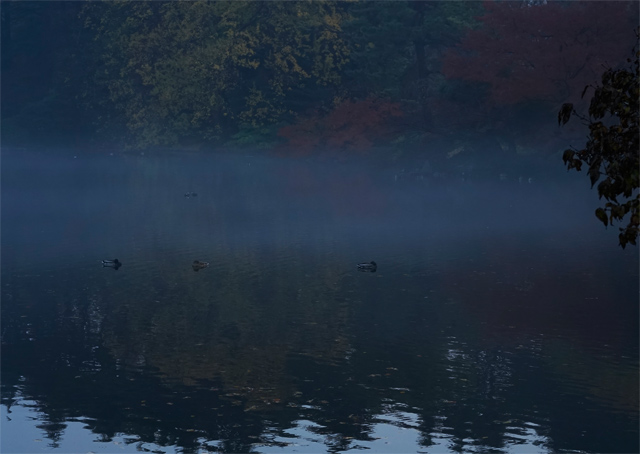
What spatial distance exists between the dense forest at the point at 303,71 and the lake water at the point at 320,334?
12.2 metres

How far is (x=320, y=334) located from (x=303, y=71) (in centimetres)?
4870

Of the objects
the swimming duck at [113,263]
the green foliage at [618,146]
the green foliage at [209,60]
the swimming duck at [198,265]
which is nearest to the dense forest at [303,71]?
the green foliage at [209,60]

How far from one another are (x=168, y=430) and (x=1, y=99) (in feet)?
262

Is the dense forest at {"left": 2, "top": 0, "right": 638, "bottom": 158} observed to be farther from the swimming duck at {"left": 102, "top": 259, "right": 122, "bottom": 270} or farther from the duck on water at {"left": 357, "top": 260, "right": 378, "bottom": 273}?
the swimming duck at {"left": 102, "top": 259, "right": 122, "bottom": 270}

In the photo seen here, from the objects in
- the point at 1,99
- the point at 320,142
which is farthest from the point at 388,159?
the point at 1,99

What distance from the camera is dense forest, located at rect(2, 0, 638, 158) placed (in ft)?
163

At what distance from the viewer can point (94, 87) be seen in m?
81.8

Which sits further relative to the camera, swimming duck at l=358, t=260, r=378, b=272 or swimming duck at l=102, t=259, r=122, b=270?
swimming duck at l=102, t=259, r=122, b=270

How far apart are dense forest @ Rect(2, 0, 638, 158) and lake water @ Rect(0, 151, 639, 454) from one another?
40.0 feet

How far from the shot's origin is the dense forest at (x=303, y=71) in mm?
49594

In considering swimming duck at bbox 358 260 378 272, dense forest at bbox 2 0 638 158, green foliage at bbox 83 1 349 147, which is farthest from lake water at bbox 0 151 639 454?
green foliage at bbox 83 1 349 147

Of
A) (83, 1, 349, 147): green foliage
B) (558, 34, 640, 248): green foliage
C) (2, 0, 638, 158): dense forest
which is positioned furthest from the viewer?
(83, 1, 349, 147): green foliage

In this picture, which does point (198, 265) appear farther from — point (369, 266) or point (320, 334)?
point (320, 334)

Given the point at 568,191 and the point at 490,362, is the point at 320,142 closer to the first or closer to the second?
the point at 568,191
